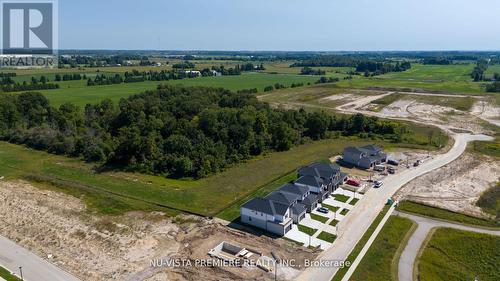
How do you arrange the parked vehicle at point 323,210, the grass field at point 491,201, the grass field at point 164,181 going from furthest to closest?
the grass field at point 164,181 < the grass field at point 491,201 < the parked vehicle at point 323,210

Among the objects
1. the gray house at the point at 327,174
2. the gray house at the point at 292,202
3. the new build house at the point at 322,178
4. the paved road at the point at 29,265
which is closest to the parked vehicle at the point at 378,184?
the new build house at the point at 322,178

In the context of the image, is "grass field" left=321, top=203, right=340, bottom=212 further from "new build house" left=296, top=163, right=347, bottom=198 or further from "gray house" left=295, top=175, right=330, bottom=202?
"new build house" left=296, top=163, right=347, bottom=198

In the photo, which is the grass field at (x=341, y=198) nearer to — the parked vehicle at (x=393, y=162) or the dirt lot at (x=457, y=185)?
the dirt lot at (x=457, y=185)

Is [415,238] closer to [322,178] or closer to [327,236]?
[327,236]

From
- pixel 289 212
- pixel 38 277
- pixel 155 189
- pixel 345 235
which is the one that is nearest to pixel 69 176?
pixel 155 189

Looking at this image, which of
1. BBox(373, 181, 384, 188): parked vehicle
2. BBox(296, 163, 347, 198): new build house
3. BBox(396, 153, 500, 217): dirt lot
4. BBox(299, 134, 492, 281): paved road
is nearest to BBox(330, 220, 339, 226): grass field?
BBox(299, 134, 492, 281): paved road

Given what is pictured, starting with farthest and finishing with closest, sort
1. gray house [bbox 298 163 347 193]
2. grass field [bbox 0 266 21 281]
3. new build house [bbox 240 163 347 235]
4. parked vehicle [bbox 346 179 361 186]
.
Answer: parked vehicle [bbox 346 179 361 186] < gray house [bbox 298 163 347 193] < new build house [bbox 240 163 347 235] < grass field [bbox 0 266 21 281]

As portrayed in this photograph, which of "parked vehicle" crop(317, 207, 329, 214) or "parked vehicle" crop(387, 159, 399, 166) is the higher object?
"parked vehicle" crop(387, 159, 399, 166)
